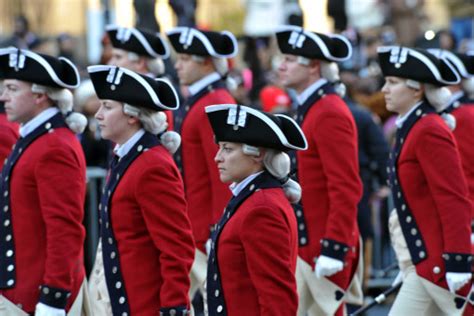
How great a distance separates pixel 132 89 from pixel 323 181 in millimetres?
1935

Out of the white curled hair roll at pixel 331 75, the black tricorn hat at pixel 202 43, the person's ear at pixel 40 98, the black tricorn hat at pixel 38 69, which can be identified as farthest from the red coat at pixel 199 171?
the person's ear at pixel 40 98

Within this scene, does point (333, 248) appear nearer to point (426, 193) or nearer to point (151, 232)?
point (426, 193)

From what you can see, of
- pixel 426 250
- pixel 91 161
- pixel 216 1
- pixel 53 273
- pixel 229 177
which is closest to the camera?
pixel 229 177

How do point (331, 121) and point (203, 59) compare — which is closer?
point (331, 121)

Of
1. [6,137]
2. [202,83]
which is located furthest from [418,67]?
[6,137]

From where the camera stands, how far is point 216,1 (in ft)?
101

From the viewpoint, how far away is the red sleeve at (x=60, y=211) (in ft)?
24.1

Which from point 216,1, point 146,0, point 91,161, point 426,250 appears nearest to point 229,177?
point 426,250

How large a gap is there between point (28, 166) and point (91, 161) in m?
4.82

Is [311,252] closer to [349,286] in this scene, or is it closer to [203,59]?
[349,286]

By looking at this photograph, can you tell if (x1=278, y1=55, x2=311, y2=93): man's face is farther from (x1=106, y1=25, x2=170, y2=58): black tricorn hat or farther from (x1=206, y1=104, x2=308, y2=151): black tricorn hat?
(x1=206, y1=104, x2=308, y2=151): black tricorn hat

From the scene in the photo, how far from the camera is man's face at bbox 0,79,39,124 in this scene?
25.6 feet

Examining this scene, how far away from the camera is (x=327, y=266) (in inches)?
338

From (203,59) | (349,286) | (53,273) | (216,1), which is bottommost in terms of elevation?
(216,1)
